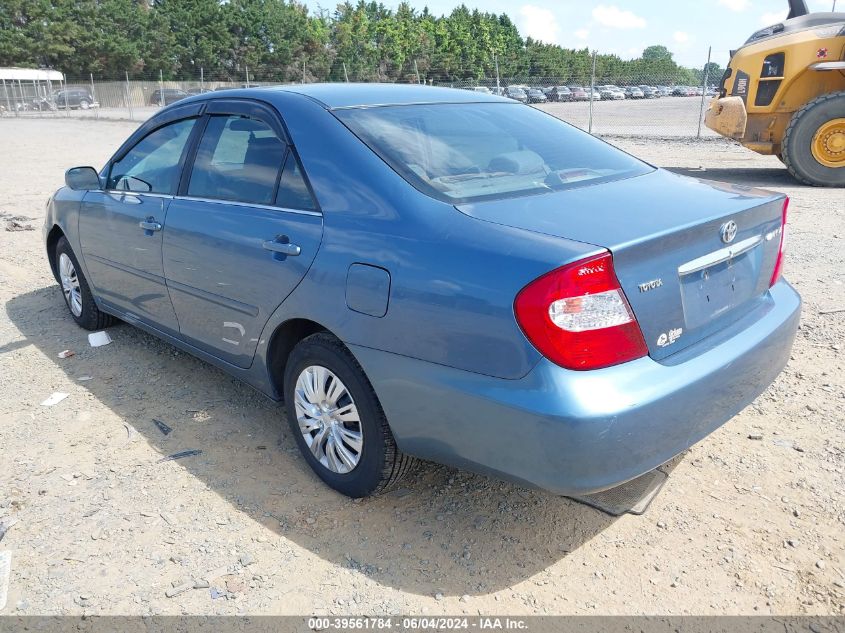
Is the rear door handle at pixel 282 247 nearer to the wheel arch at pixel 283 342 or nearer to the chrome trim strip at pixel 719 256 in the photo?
the wheel arch at pixel 283 342

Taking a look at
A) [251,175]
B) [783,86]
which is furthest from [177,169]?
[783,86]

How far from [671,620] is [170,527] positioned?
6.20 feet

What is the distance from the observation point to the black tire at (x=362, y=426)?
2.61m

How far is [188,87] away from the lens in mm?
45062

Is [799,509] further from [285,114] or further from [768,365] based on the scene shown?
[285,114]

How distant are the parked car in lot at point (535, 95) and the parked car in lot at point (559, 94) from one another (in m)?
0.37

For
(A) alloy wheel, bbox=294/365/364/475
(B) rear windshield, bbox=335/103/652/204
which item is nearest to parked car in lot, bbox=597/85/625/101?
(B) rear windshield, bbox=335/103/652/204

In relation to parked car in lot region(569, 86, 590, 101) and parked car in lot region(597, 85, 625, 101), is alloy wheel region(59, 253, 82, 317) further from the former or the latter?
parked car in lot region(597, 85, 625, 101)

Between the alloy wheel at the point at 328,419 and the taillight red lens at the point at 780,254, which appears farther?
the taillight red lens at the point at 780,254

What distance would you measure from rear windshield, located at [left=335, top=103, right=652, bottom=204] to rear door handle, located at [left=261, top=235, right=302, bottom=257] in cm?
50

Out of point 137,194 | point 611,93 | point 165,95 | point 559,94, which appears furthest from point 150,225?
point 611,93

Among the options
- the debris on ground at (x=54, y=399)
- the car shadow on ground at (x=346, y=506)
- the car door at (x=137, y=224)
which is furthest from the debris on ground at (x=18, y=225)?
the car shadow on ground at (x=346, y=506)

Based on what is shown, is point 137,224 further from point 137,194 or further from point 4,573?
point 4,573

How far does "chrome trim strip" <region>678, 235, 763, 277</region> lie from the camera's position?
232 cm
